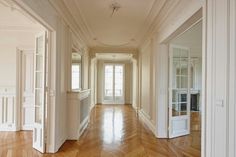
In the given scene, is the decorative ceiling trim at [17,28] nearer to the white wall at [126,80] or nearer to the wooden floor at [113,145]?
the wooden floor at [113,145]

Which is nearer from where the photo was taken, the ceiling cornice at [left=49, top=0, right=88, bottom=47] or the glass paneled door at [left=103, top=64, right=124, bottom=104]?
the ceiling cornice at [left=49, top=0, right=88, bottom=47]

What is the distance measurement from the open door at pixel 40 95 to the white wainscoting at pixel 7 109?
174 cm

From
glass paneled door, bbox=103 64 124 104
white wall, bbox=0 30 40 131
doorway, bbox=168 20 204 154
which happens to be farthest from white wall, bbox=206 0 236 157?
glass paneled door, bbox=103 64 124 104

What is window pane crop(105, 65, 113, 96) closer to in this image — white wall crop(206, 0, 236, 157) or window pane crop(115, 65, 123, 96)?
window pane crop(115, 65, 123, 96)

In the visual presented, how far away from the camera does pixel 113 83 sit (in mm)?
12859

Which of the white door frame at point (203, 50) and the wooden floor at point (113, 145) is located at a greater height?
the white door frame at point (203, 50)

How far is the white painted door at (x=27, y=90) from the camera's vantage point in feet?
18.4

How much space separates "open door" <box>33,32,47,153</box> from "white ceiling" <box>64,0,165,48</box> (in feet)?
3.06

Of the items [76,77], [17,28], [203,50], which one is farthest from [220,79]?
[17,28]

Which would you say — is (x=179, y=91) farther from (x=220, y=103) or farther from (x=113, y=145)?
(x=220, y=103)

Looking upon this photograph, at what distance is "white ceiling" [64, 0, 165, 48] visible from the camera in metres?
4.08

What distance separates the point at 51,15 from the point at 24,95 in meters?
2.80

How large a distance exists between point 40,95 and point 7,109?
6.78 ft

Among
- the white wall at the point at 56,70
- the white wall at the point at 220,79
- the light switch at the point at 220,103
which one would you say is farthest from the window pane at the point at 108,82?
the light switch at the point at 220,103
